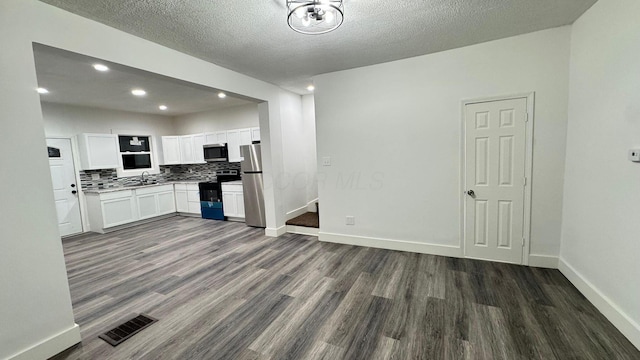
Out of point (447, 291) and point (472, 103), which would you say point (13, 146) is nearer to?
point (447, 291)

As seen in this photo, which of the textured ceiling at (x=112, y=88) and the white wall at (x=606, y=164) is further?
the textured ceiling at (x=112, y=88)

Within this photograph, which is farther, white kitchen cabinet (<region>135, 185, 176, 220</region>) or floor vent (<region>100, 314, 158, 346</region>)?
white kitchen cabinet (<region>135, 185, 176, 220</region>)

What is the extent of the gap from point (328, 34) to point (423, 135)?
178 cm

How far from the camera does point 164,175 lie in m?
6.99

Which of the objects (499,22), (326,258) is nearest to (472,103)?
(499,22)

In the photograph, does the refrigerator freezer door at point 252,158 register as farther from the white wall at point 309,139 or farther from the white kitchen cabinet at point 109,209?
the white kitchen cabinet at point 109,209

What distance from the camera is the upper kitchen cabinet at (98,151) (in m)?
5.30

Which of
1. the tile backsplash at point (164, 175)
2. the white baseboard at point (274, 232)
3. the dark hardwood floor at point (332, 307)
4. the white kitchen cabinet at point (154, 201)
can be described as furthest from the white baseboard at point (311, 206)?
the white kitchen cabinet at point (154, 201)

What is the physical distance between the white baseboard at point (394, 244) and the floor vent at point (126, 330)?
8.38 ft

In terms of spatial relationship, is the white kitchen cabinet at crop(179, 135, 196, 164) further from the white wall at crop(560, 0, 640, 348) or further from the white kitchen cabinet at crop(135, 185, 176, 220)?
the white wall at crop(560, 0, 640, 348)

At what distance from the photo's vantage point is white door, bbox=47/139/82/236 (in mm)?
5082

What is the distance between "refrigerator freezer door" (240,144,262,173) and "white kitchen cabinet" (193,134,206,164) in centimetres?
192

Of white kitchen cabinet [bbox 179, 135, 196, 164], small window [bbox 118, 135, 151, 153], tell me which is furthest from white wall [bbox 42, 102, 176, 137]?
white kitchen cabinet [bbox 179, 135, 196, 164]

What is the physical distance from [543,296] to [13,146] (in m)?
4.57
